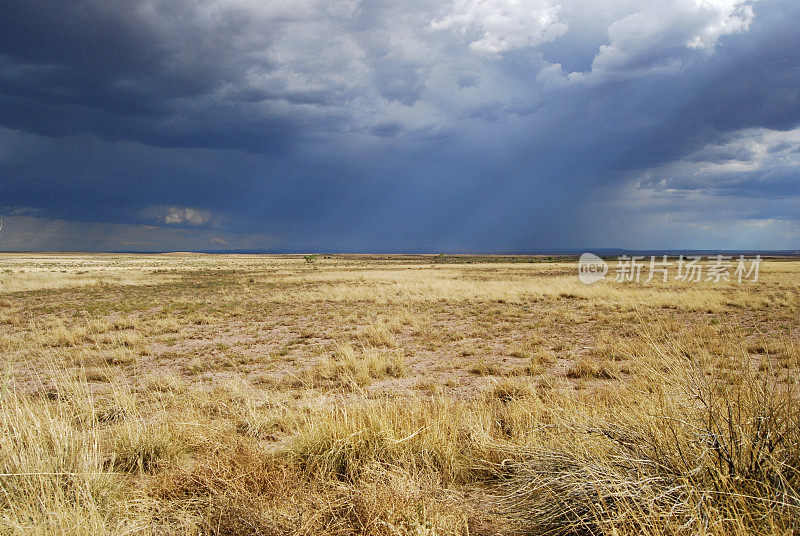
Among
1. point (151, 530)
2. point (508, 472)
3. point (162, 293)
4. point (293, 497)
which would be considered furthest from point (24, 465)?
point (162, 293)

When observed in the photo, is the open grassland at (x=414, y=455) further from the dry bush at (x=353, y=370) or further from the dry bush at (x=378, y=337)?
the dry bush at (x=378, y=337)

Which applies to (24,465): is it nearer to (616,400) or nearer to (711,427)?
(711,427)

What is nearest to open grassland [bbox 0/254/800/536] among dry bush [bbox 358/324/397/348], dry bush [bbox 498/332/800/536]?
dry bush [bbox 498/332/800/536]

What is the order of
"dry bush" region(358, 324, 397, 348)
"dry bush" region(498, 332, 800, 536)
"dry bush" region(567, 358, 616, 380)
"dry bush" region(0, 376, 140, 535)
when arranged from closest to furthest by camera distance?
"dry bush" region(498, 332, 800, 536) < "dry bush" region(0, 376, 140, 535) < "dry bush" region(567, 358, 616, 380) < "dry bush" region(358, 324, 397, 348)

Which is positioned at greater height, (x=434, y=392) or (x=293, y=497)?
(x=293, y=497)

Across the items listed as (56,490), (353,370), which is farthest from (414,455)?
(353,370)

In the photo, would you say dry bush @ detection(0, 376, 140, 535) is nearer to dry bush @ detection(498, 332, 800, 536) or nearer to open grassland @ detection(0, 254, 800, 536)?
open grassland @ detection(0, 254, 800, 536)

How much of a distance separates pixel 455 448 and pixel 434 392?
3.23 m

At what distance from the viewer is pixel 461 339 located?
1377 centimetres

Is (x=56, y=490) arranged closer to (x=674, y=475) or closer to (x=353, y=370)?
(x=674, y=475)

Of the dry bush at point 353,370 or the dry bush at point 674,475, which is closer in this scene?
the dry bush at point 674,475

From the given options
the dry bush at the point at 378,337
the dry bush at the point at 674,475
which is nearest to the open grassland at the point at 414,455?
the dry bush at the point at 674,475

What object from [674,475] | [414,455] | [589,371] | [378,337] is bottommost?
[378,337]

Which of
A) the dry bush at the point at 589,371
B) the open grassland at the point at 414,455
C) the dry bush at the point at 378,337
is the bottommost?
the dry bush at the point at 378,337
